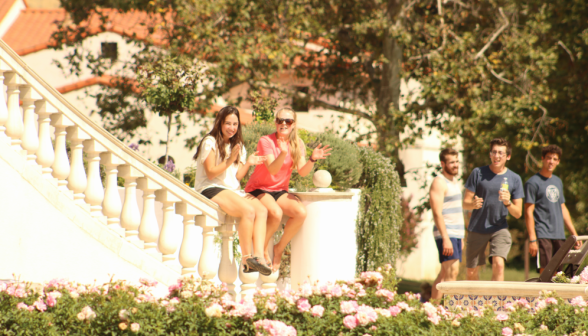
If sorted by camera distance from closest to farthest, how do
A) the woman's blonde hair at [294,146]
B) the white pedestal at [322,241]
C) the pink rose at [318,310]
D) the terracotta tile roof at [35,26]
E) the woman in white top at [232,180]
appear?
the pink rose at [318,310]
the woman in white top at [232,180]
the woman's blonde hair at [294,146]
the white pedestal at [322,241]
the terracotta tile roof at [35,26]

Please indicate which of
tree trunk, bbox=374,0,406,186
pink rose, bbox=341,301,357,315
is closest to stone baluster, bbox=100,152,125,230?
pink rose, bbox=341,301,357,315

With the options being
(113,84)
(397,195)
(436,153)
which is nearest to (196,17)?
(113,84)

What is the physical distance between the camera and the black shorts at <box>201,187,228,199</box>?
4.89 metres

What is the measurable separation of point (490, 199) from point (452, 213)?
15.3 inches

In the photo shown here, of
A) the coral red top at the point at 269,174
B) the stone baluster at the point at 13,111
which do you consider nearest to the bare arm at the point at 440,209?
the coral red top at the point at 269,174

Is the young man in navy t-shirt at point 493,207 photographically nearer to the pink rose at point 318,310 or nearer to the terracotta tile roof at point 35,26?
the pink rose at point 318,310

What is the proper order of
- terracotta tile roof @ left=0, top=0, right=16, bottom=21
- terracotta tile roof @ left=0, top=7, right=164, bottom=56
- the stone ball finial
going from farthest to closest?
terracotta tile roof @ left=0, top=0, right=16, bottom=21, terracotta tile roof @ left=0, top=7, right=164, bottom=56, the stone ball finial

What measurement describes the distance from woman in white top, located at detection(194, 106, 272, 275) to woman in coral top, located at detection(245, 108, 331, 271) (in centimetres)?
15

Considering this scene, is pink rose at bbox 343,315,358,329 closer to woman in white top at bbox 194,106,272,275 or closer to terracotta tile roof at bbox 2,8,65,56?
woman in white top at bbox 194,106,272,275

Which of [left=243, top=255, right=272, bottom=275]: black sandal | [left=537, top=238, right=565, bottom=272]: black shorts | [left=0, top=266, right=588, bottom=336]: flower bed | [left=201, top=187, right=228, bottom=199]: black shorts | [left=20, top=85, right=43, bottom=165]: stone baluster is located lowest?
[left=537, top=238, right=565, bottom=272]: black shorts

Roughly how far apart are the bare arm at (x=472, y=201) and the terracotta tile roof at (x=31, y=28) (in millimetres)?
19990

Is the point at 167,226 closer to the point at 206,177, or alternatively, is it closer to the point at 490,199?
the point at 206,177

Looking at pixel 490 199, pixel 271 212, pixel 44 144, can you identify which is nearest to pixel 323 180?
pixel 271 212

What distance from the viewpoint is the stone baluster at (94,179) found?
4645mm
